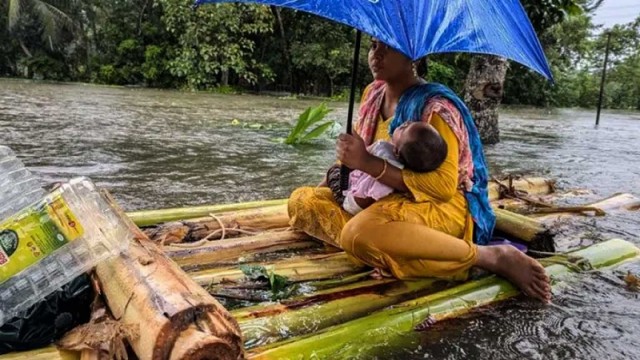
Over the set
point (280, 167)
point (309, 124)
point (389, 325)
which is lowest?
point (280, 167)

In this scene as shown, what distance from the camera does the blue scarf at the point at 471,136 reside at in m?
2.56

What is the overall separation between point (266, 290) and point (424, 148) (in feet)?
3.00

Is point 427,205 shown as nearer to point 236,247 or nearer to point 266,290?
point 266,290

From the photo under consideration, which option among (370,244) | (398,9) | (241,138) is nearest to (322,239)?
(370,244)

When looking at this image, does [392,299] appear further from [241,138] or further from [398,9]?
[241,138]

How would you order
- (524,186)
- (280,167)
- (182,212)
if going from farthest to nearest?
(280,167), (524,186), (182,212)

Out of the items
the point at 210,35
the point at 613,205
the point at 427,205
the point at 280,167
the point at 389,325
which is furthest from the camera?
the point at 210,35

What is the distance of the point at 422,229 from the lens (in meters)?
2.54

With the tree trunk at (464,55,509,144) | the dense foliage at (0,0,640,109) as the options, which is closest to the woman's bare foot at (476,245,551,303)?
the tree trunk at (464,55,509,144)

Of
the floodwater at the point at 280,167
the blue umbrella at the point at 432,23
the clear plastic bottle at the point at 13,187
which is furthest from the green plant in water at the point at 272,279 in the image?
the blue umbrella at the point at 432,23

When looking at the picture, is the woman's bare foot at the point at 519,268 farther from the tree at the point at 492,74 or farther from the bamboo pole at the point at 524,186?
the tree at the point at 492,74

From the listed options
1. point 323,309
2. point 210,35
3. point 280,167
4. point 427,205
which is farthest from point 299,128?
point 210,35

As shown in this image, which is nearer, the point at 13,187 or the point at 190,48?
the point at 13,187

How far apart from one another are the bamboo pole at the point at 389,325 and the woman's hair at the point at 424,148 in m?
0.59
